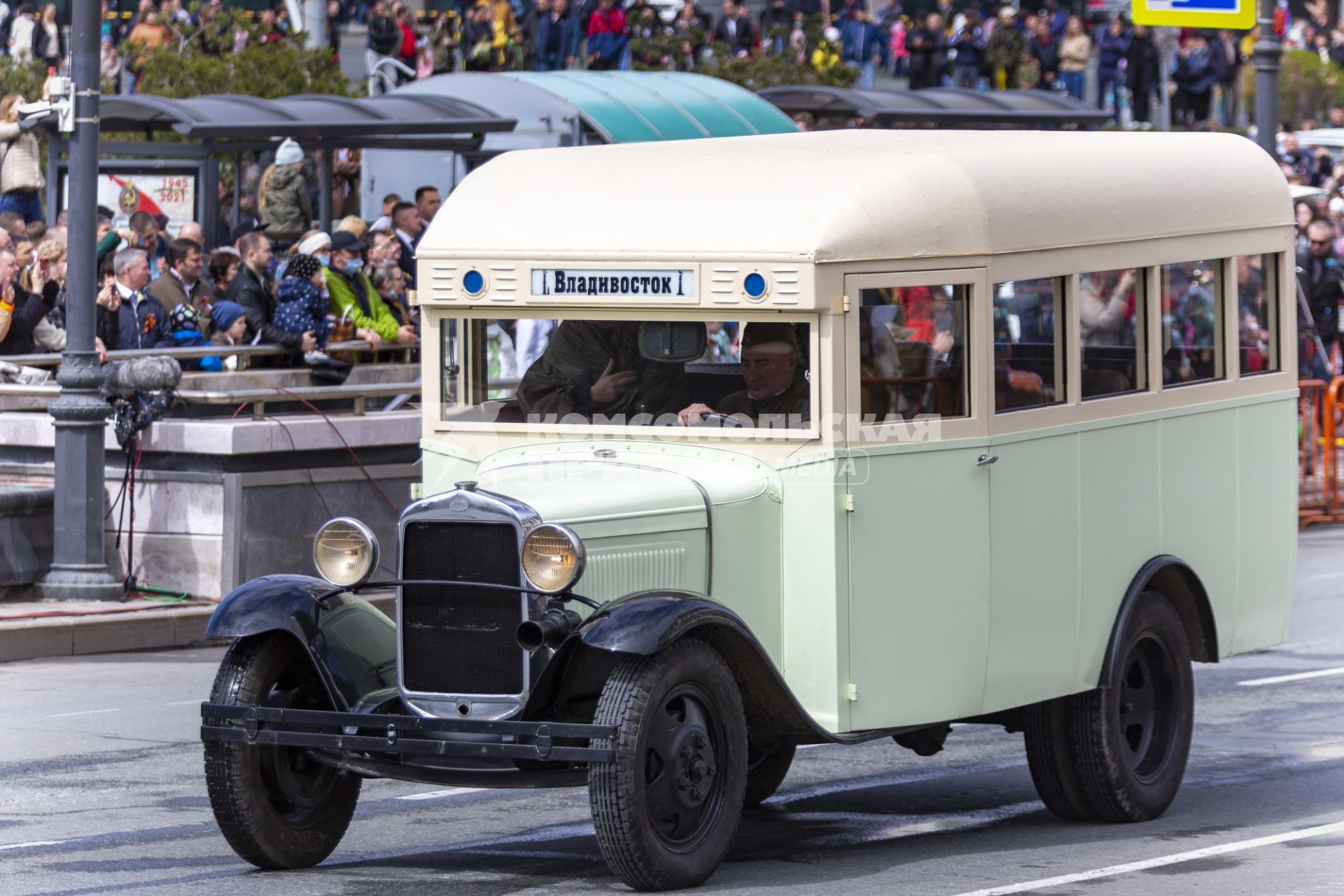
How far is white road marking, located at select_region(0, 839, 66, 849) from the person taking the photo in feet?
27.5

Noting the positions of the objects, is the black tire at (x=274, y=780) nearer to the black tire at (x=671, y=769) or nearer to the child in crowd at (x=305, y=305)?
the black tire at (x=671, y=769)

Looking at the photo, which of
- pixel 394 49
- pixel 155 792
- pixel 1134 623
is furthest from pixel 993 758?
pixel 394 49

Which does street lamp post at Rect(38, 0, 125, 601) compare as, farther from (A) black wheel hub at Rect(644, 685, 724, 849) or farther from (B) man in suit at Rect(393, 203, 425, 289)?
(A) black wheel hub at Rect(644, 685, 724, 849)

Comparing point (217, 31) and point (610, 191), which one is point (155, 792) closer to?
point (610, 191)

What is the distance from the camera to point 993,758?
10805mm

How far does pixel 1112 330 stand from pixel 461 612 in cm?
293

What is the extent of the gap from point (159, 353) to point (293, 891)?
8.62m

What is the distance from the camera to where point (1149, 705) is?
929cm

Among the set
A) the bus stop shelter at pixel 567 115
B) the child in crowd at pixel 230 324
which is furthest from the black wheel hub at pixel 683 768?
the bus stop shelter at pixel 567 115

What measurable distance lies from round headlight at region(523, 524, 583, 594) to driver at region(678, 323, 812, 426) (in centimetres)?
107

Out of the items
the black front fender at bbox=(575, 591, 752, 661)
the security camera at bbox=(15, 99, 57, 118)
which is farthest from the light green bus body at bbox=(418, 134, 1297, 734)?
the security camera at bbox=(15, 99, 57, 118)

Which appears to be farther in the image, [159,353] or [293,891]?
[159,353]

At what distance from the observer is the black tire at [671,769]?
7125 millimetres

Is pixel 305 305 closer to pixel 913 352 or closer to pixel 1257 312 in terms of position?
pixel 1257 312
